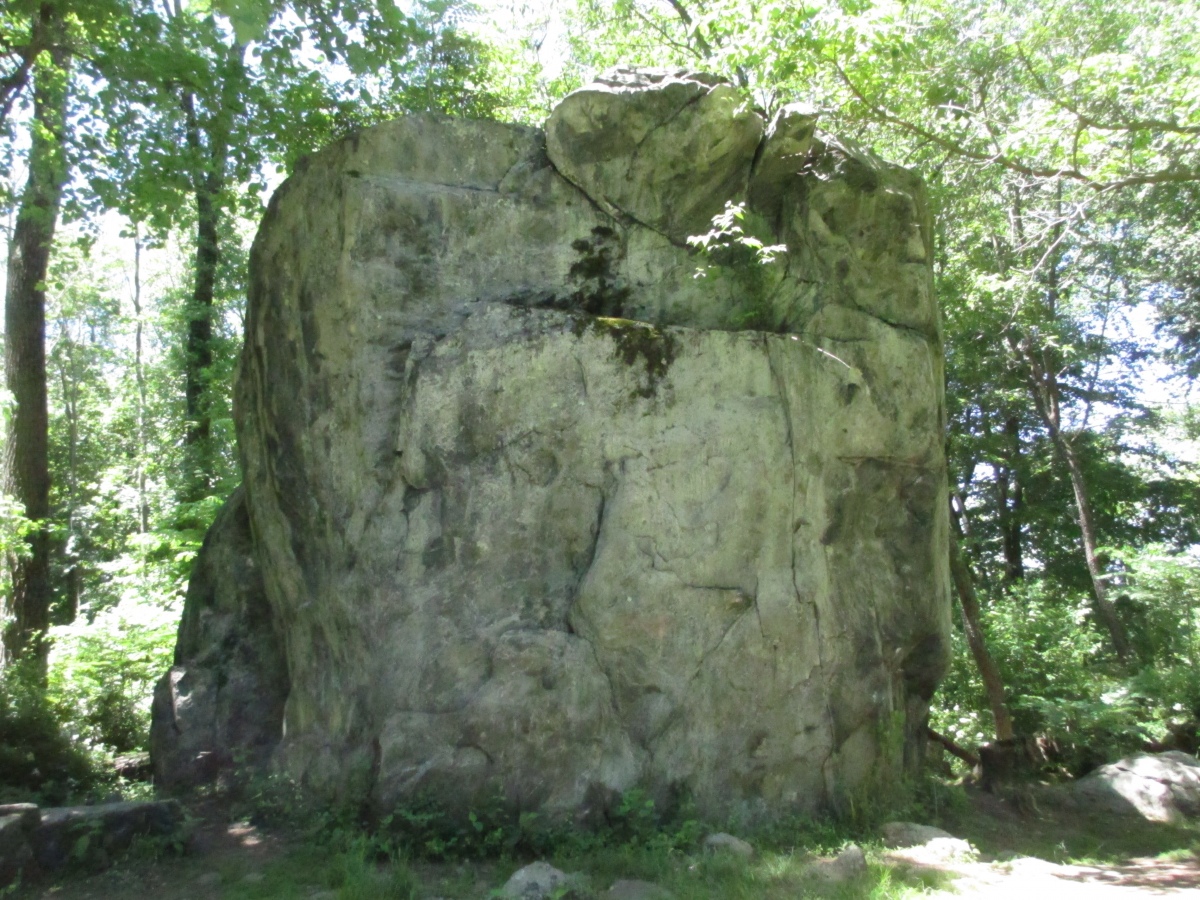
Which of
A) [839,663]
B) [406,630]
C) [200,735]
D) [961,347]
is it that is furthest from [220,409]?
[961,347]

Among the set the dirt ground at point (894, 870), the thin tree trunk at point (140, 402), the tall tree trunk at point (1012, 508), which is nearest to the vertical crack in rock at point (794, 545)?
the dirt ground at point (894, 870)

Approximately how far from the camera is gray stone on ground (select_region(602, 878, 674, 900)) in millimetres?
5410

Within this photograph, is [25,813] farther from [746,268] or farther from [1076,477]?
[1076,477]

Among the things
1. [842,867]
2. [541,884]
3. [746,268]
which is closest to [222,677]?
[541,884]

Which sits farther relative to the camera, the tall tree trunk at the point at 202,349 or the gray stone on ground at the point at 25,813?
the tall tree trunk at the point at 202,349

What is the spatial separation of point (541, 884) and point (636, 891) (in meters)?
0.56

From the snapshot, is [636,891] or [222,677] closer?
[636,891]

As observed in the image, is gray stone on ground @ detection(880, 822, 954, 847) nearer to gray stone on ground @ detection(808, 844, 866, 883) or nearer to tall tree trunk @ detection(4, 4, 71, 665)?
gray stone on ground @ detection(808, 844, 866, 883)

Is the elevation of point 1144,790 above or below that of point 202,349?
below

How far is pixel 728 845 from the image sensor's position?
6.36 meters

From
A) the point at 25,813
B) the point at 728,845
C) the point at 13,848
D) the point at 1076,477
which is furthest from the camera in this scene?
the point at 1076,477

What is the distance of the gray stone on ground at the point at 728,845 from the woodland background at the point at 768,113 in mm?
5422

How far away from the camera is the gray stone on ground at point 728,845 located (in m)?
6.27

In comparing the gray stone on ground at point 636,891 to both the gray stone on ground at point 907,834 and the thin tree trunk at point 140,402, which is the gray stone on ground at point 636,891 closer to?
the gray stone on ground at point 907,834
